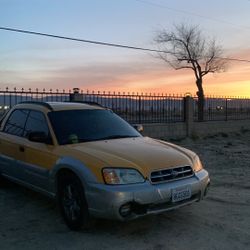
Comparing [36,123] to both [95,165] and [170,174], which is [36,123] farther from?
[170,174]

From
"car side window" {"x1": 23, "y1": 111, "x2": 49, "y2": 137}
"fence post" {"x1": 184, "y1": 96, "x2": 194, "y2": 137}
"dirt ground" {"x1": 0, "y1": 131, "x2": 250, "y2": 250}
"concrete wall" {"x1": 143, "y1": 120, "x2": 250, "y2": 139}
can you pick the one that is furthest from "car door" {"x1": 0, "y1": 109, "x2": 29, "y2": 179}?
"fence post" {"x1": 184, "y1": 96, "x2": 194, "y2": 137}

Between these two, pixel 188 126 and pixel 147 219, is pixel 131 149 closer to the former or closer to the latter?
pixel 147 219

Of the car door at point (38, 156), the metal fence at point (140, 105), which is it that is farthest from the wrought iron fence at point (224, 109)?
the car door at point (38, 156)

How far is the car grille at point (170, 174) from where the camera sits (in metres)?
5.57

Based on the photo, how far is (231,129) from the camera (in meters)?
25.3

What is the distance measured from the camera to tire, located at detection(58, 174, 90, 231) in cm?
569

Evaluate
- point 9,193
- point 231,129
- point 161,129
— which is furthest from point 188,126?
point 9,193

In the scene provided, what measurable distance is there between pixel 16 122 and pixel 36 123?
0.80 meters

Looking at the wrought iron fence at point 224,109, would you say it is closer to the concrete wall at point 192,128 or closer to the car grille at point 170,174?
the concrete wall at point 192,128

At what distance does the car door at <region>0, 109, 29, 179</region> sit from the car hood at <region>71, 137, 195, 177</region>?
1403mm

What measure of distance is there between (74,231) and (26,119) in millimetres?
2377

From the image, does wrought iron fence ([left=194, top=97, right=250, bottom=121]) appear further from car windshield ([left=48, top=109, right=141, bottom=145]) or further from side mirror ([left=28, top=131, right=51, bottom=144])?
side mirror ([left=28, top=131, right=51, bottom=144])

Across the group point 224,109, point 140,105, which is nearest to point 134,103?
point 140,105

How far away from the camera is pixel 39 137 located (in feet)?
21.5
